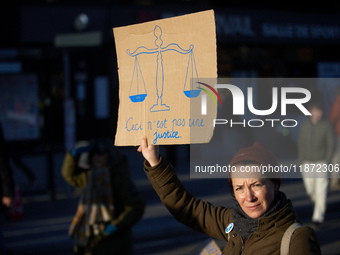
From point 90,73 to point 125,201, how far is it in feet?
43.3

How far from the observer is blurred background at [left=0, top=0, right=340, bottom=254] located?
9.50 m

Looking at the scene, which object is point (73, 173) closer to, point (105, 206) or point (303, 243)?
point (105, 206)

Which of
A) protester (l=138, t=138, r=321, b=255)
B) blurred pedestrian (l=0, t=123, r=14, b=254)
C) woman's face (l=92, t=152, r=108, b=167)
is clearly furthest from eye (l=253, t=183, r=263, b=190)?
blurred pedestrian (l=0, t=123, r=14, b=254)

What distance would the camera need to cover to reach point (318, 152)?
8.84m

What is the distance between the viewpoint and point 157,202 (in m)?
10.5

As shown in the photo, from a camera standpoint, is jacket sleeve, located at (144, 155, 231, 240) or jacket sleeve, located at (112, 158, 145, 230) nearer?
jacket sleeve, located at (144, 155, 231, 240)

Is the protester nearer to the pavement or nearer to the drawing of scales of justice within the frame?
the drawing of scales of justice

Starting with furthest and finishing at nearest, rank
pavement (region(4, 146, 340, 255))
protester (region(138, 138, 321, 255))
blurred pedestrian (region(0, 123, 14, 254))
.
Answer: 1. pavement (region(4, 146, 340, 255))
2. blurred pedestrian (region(0, 123, 14, 254))
3. protester (region(138, 138, 321, 255))

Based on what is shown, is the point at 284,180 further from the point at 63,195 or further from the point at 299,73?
the point at 299,73

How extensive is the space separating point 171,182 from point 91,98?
15.1 metres

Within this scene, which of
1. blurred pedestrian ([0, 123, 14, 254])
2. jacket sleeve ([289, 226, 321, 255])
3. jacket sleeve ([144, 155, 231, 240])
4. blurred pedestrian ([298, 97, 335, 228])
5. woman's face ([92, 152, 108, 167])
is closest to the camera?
jacket sleeve ([289, 226, 321, 255])

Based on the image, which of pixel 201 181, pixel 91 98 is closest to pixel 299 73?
pixel 91 98

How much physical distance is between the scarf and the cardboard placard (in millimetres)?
388

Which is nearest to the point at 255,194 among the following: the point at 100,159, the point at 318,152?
the point at 100,159
